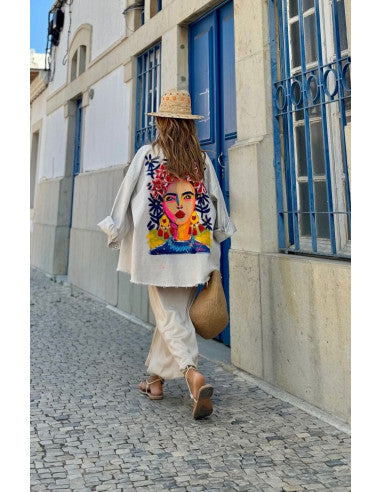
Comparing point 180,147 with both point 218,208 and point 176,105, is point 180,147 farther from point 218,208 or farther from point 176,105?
point 218,208

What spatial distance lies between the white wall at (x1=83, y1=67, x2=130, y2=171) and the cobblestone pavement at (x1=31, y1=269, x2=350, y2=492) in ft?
12.3

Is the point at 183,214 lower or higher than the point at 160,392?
higher

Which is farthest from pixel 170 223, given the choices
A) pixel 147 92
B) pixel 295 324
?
pixel 147 92

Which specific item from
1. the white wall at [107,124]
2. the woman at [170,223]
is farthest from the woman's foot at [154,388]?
the white wall at [107,124]

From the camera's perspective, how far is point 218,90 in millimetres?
4902

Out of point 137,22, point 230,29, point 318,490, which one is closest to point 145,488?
point 318,490

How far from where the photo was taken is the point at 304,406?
10.5 feet

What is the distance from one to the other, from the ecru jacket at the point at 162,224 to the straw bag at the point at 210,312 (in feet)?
0.38

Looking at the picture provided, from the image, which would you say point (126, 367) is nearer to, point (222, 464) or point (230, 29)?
point (222, 464)

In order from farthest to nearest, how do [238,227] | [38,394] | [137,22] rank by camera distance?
[137,22] < [238,227] < [38,394]

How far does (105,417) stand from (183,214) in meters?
1.40

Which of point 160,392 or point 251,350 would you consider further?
point 251,350

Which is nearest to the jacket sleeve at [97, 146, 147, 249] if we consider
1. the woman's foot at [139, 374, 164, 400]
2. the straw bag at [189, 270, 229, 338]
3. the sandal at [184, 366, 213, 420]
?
the straw bag at [189, 270, 229, 338]

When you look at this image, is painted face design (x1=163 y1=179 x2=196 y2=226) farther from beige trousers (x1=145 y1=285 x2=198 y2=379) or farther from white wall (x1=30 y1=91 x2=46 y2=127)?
white wall (x1=30 y1=91 x2=46 y2=127)
